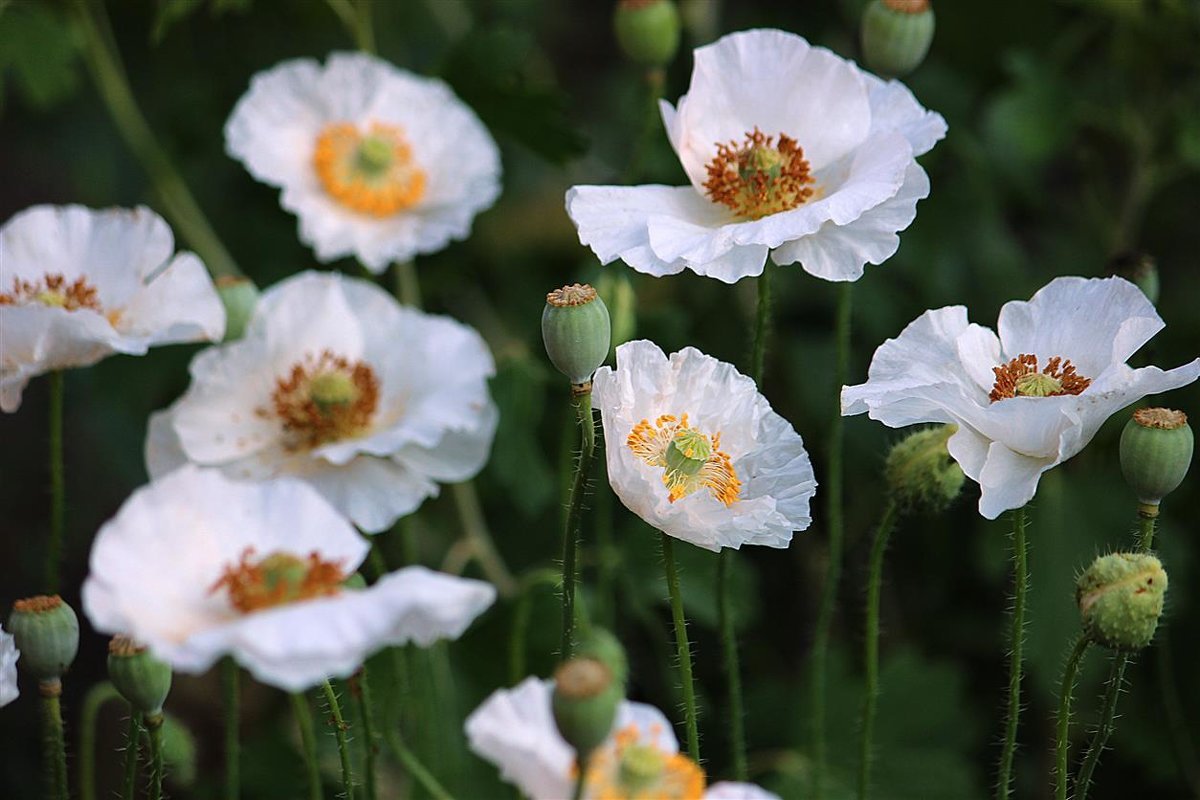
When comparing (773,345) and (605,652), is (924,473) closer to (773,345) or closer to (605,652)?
(605,652)

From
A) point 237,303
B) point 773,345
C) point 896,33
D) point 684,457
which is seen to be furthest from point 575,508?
point 773,345

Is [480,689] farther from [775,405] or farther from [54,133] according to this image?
[54,133]

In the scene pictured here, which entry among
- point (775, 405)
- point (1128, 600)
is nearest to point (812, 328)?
point (775, 405)

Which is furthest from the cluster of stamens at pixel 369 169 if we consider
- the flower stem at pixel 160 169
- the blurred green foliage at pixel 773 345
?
the flower stem at pixel 160 169

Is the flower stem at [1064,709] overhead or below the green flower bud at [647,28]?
below

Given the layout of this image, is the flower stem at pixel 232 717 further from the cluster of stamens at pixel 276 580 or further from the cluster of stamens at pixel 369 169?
the cluster of stamens at pixel 369 169

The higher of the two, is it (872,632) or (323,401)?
(323,401)
